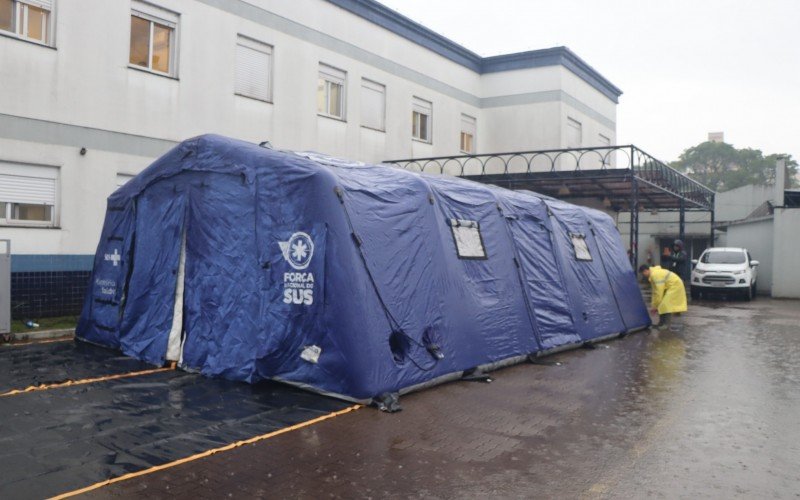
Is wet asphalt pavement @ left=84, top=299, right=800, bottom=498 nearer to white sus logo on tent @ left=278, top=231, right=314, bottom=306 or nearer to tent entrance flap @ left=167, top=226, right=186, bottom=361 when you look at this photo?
white sus logo on tent @ left=278, top=231, right=314, bottom=306

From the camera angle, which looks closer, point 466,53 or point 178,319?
point 178,319

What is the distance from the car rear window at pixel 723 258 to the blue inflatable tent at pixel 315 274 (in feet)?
47.0

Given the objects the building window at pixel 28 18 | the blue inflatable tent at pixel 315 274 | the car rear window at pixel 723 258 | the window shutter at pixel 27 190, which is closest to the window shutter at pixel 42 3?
the building window at pixel 28 18

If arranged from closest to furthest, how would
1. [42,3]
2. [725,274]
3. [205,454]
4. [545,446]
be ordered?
[205,454], [545,446], [42,3], [725,274]

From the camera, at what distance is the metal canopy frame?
58.0 ft

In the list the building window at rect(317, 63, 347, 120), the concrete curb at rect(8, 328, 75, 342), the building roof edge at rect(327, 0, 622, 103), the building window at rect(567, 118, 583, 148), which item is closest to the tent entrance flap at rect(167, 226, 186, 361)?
the concrete curb at rect(8, 328, 75, 342)

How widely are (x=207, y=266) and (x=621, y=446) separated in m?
5.12

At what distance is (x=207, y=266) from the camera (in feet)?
26.1

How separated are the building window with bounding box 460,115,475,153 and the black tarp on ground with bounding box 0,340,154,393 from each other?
654 inches

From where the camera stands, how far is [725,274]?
68.8ft

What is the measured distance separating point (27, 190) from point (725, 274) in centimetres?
1969

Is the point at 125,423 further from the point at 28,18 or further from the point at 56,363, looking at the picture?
the point at 28,18

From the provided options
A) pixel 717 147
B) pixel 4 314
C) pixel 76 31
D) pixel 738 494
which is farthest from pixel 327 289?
pixel 717 147

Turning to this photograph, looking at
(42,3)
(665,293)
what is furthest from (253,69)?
(665,293)
